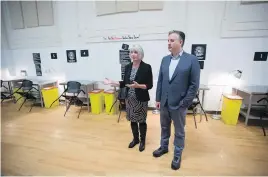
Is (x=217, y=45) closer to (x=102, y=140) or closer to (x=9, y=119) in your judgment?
(x=102, y=140)

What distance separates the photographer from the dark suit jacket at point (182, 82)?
1.63 metres

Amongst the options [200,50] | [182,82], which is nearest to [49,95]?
[182,82]

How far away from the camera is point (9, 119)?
3.70 metres

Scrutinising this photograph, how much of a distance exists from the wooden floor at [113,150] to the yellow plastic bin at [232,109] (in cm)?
16

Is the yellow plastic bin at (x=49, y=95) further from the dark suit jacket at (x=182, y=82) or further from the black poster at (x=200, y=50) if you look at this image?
the black poster at (x=200, y=50)

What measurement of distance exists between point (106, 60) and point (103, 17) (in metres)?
1.13

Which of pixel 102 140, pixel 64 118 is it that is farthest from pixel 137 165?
pixel 64 118

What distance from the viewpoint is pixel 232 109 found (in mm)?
3150

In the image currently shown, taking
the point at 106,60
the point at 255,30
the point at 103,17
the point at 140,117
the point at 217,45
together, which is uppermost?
the point at 103,17

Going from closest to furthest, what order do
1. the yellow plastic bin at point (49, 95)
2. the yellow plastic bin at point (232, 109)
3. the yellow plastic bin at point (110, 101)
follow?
1. the yellow plastic bin at point (232, 109)
2. the yellow plastic bin at point (110, 101)
3. the yellow plastic bin at point (49, 95)

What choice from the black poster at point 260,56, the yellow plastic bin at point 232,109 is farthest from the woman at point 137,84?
the black poster at point 260,56

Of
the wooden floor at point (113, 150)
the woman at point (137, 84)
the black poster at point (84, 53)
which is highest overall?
the black poster at point (84, 53)

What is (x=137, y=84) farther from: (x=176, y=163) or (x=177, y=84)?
(x=176, y=163)

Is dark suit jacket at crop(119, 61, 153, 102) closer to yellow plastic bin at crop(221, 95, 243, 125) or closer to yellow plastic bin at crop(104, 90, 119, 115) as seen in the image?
yellow plastic bin at crop(104, 90, 119, 115)
